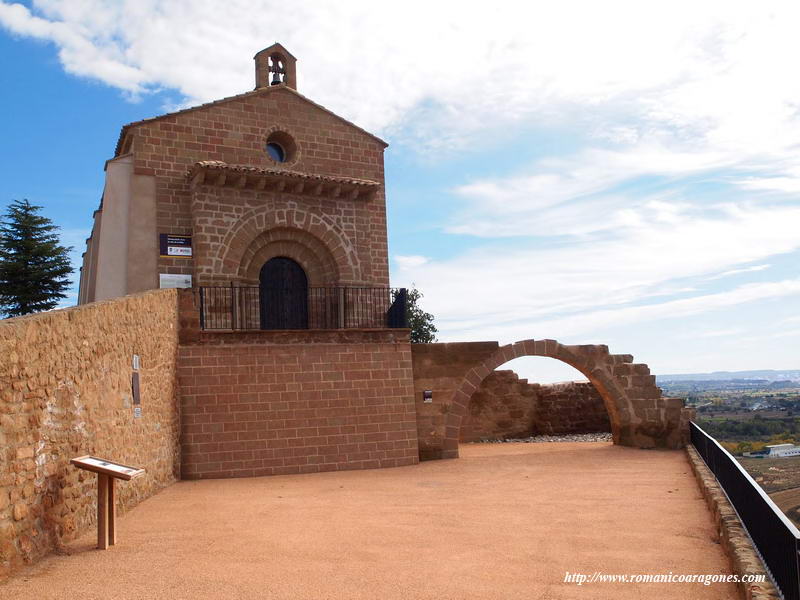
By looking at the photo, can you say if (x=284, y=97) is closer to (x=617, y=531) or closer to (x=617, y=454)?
(x=617, y=454)

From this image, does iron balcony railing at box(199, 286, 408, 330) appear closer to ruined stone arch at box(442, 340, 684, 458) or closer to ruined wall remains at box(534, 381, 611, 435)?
ruined stone arch at box(442, 340, 684, 458)

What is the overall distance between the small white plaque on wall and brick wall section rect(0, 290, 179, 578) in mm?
4401

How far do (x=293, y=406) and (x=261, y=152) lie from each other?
20.6 ft

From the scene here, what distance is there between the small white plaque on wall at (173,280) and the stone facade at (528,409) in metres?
8.33

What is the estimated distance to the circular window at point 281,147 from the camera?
1622 cm

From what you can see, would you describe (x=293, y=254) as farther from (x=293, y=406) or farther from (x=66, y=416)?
(x=66, y=416)

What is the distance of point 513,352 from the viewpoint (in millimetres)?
14438

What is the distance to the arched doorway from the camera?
1562 cm

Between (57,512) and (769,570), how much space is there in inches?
232

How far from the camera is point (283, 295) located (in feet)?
51.8

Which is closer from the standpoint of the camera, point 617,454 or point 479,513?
point 479,513

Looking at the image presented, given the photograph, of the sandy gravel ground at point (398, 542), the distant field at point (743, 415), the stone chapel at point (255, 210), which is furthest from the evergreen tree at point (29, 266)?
the distant field at point (743, 415)

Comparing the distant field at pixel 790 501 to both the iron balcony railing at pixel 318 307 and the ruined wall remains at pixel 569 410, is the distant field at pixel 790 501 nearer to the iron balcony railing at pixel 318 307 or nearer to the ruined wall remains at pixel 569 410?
the ruined wall remains at pixel 569 410

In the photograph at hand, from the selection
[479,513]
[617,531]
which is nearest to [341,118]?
[479,513]
